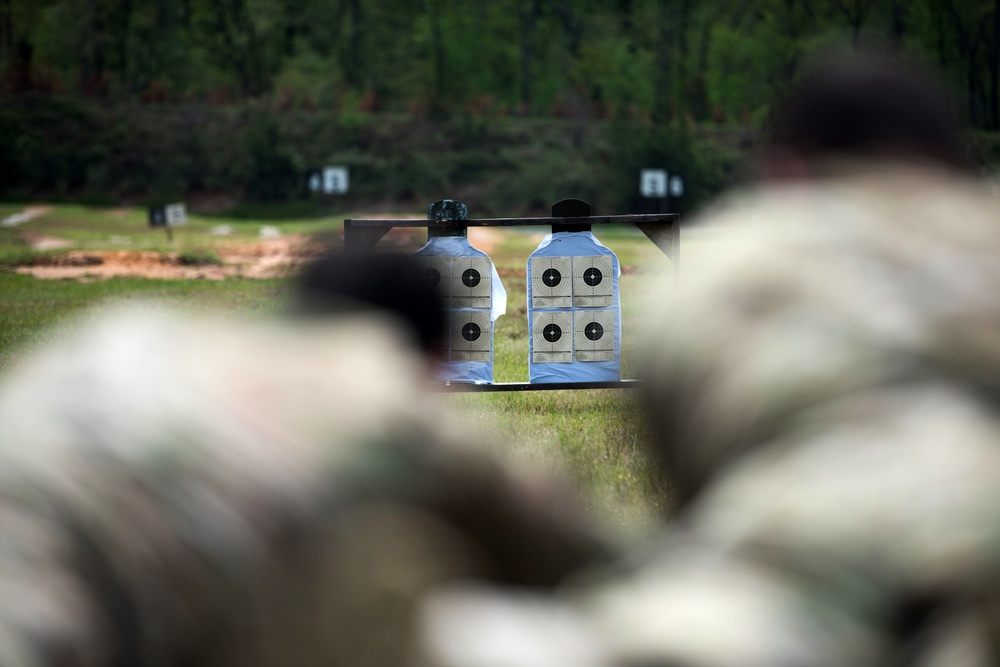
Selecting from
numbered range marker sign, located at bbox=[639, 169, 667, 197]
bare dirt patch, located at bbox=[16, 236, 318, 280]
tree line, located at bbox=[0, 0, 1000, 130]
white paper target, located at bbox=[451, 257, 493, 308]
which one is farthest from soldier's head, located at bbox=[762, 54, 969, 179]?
tree line, located at bbox=[0, 0, 1000, 130]

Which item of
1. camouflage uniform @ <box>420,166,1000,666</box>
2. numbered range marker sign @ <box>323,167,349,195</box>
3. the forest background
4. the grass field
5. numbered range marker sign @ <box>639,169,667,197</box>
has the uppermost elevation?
the forest background

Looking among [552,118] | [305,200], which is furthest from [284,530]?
[552,118]

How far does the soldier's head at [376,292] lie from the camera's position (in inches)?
31.5

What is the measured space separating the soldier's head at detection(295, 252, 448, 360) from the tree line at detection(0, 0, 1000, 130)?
4532 cm

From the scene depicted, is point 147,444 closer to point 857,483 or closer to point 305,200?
point 857,483

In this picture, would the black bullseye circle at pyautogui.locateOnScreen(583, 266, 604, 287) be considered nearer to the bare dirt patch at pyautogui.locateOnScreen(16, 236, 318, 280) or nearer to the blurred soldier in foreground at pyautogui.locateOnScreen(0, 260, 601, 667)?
the blurred soldier in foreground at pyautogui.locateOnScreen(0, 260, 601, 667)

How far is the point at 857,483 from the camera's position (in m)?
0.74

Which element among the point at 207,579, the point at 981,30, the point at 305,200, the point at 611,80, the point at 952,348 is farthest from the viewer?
the point at 611,80

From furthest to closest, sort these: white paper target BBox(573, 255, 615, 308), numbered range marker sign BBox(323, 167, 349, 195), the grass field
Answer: numbered range marker sign BBox(323, 167, 349, 195) < white paper target BBox(573, 255, 615, 308) < the grass field

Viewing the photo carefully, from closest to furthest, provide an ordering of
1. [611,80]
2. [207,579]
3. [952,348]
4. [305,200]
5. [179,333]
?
[207,579]
[179,333]
[952,348]
[305,200]
[611,80]

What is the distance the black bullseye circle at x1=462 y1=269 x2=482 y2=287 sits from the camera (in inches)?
261

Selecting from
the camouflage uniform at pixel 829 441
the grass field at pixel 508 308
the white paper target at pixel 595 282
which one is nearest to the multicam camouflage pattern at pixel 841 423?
the camouflage uniform at pixel 829 441

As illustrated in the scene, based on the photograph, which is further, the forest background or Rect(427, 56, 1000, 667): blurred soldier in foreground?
the forest background

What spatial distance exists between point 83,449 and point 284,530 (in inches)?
4.7
